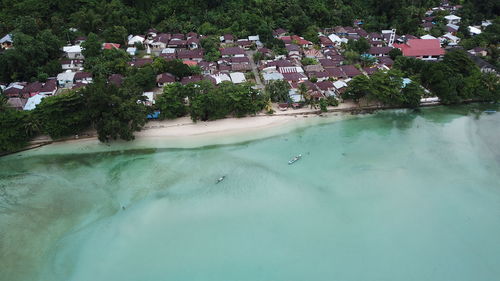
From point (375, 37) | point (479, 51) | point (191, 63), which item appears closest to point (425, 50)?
point (479, 51)

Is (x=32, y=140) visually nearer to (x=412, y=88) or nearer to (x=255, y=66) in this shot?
(x=255, y=66)

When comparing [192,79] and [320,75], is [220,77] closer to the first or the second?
[192,79]

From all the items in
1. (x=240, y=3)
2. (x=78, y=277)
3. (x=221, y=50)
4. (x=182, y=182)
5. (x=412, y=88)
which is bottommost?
(x=78, y=277)

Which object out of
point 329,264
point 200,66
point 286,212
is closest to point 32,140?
point 200,66

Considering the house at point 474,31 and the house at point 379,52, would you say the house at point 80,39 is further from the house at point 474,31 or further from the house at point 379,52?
the house at point 474,31

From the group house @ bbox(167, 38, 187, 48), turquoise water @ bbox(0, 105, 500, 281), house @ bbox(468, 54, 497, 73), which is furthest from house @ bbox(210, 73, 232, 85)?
house @ bbox(468, 54, 497, 73)

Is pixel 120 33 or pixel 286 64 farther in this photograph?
pixel 120 33
